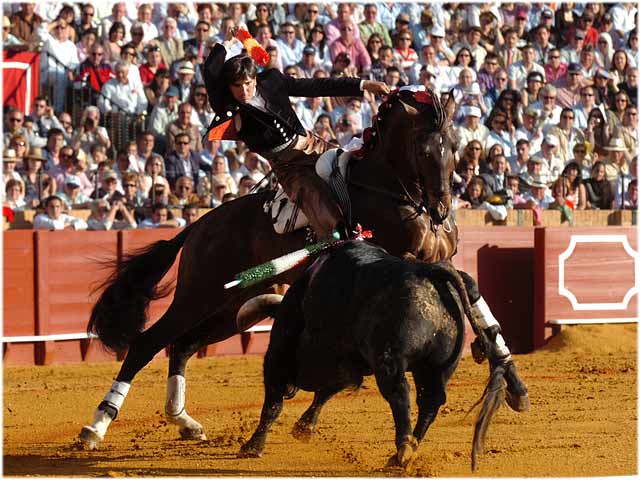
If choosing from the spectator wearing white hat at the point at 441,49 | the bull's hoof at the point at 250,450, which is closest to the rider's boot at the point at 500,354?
the bull's hoof at the point at 250,450

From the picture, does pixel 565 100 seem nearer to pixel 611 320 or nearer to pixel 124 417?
pixel 611 320

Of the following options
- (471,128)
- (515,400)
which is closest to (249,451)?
(515,400)

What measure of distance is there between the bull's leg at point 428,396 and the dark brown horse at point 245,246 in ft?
3.04

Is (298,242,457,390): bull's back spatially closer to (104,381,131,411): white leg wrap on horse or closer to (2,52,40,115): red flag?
(104,381,131,411): white leg wrap on horse

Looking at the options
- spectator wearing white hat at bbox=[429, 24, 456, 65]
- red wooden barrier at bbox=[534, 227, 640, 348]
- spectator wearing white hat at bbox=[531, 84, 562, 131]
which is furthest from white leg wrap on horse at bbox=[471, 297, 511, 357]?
spectator wearing white hat at bbox=[531, 84, 562, 131]

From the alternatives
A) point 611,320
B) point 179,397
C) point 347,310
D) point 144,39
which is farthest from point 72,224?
point 347,310

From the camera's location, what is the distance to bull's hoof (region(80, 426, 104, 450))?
5.79 meters

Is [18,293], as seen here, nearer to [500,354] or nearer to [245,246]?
[245,246]

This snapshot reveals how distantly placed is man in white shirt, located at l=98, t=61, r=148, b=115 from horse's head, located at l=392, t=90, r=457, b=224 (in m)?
6.13

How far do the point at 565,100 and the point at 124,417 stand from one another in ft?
26.3

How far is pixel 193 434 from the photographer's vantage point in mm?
6152

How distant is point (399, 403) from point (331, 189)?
169 cm

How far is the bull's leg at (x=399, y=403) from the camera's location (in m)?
4.37

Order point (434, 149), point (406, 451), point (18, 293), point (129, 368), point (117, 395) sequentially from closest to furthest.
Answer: point (406, 451) → point (434, 149) → point (117, 395) → point (129, 368) → point (18, 293)
